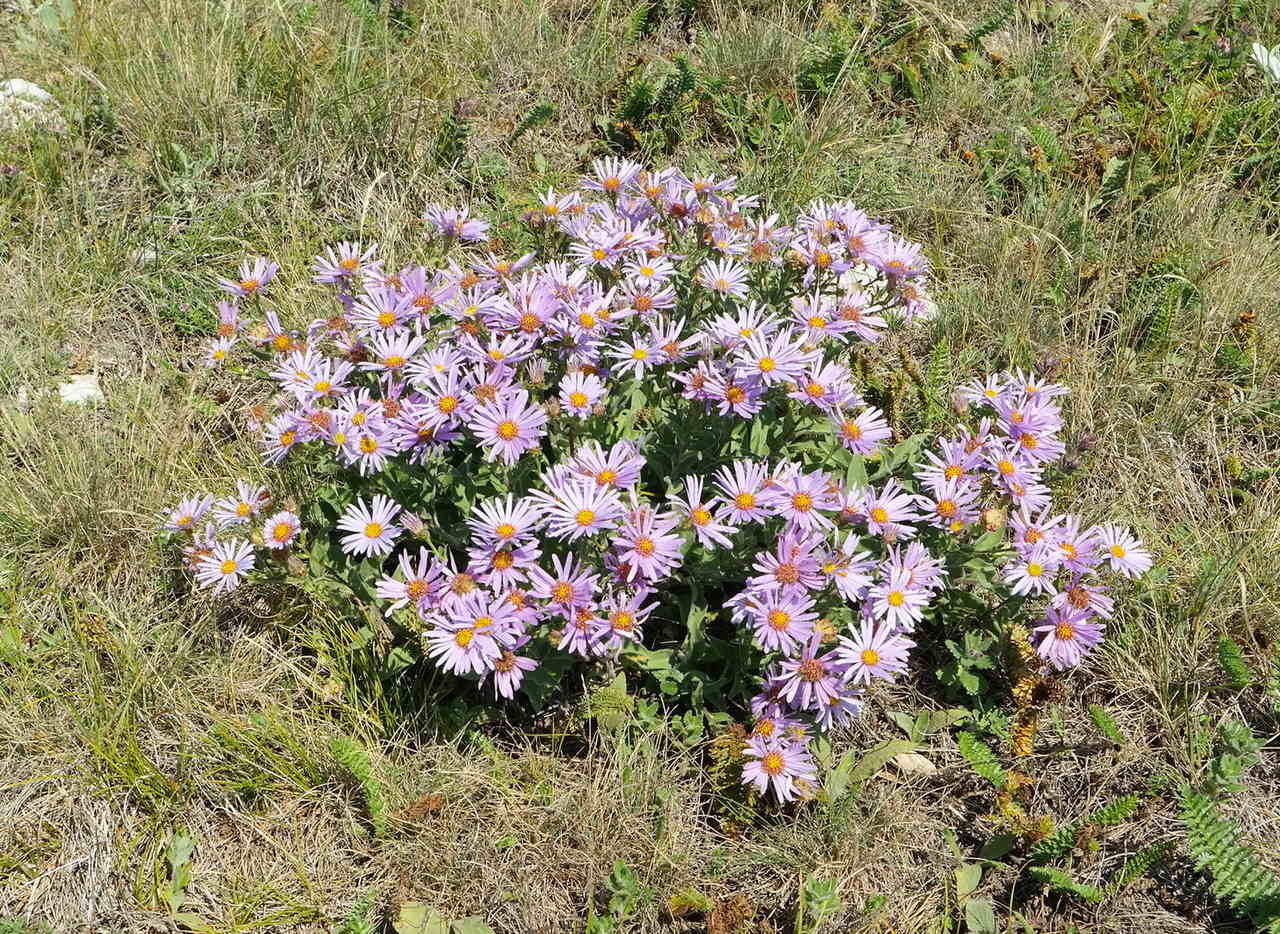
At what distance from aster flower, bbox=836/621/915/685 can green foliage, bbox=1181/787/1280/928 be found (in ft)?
2.30

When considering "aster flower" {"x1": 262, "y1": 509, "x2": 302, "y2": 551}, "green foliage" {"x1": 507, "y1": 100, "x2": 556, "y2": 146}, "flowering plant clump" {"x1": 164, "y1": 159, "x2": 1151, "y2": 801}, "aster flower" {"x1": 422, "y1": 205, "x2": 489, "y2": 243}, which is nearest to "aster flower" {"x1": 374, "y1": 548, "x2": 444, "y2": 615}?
"flowering plant clump" {"x1": 164, "y1": 159, "x2": 1151, "y2": 801}

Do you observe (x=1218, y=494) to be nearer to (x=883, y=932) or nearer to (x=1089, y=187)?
(x=1089, y=187)

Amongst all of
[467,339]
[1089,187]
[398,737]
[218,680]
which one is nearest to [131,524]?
[218,680]

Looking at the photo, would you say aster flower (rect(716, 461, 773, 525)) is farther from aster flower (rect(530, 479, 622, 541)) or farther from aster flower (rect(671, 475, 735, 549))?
aster flower (rect(530, 479, 622, 541))

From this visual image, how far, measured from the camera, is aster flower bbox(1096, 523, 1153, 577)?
2.50 metres

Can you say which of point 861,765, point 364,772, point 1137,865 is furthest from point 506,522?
point 1137,865

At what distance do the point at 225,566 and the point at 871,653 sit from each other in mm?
1462

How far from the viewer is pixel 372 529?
2256 mm

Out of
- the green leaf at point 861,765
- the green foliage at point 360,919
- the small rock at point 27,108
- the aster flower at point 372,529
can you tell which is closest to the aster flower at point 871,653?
the green leaf at point 861,765

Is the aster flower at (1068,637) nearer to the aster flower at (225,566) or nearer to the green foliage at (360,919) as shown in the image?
the green foliage at (360,919)

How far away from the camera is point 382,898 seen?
2.23 m

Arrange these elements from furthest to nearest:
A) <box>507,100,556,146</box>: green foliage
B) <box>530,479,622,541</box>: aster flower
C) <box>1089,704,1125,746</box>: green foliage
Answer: <box>507,100,556,146</box>: green foliage → <box>1089,704,1125,746</box>: green foliage → <box>530,479,622,541</box>: aster flower

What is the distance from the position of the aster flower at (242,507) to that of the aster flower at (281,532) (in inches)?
3.4

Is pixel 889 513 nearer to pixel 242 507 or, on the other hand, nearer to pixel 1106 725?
pixel 1106 725
